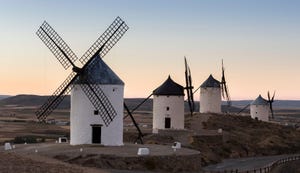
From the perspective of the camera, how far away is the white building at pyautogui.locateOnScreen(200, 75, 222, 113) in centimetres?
7288

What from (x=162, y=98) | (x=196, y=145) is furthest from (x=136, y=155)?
(x=162, y=98)

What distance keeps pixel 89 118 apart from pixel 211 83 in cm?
3624

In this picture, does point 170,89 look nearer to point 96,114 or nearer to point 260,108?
point 96,114

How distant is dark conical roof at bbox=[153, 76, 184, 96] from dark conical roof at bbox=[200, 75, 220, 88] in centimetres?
1582

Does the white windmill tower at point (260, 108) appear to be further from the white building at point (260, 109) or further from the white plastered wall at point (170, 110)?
the white plastered wall at point (170, 110)

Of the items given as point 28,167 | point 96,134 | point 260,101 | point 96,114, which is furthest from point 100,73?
point 260,101

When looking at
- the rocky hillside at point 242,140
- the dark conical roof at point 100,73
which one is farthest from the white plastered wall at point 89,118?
the rocky hillside at point 242,140

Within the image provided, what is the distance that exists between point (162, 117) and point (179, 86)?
148 inches

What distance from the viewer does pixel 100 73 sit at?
130 feet

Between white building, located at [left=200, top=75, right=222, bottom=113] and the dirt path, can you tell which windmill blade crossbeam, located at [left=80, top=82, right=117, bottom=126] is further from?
white building, located at [left=200, top=75, right=222, bottom=113]

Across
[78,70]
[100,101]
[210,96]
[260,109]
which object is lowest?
[100,101]

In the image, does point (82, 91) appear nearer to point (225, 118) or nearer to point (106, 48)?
point (106, 48)

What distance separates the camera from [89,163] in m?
32.0

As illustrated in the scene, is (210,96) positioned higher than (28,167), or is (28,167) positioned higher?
(210,96)
